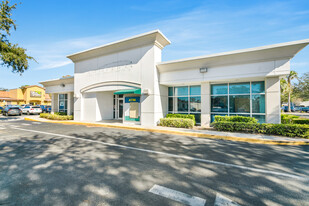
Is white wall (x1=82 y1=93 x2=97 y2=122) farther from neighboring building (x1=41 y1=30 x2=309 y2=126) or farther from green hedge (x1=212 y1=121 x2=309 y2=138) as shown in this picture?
green hedge (x1=212 y1=121 x2=309 y2=138)

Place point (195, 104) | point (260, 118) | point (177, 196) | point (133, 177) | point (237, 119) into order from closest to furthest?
point (177, 196) < point (133, 177) < point (237, 119) < point (260, 118) < point (195, 104)

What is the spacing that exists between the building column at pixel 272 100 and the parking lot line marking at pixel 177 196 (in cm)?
1011

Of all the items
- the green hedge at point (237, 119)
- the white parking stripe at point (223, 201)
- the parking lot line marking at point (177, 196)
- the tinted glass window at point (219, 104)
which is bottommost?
the white parking stripe at point (223, 201)

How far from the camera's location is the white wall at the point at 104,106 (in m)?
16.0

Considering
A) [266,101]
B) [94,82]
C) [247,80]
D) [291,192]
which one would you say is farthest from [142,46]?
[291,192]

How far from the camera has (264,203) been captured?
2.81 meters

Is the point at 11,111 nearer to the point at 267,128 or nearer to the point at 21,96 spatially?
the point at 21,96

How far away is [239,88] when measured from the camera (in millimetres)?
11648

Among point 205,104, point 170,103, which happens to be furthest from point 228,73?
point 170,103

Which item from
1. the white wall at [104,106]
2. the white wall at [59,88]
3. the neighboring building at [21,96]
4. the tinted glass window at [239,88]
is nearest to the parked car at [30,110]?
the white wall at [59,88]

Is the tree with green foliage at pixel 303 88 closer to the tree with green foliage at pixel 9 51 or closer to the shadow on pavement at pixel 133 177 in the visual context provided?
the shadow on pavement at pixel 133 177

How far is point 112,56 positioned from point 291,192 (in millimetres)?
14629

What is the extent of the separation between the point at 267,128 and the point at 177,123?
18.3ft

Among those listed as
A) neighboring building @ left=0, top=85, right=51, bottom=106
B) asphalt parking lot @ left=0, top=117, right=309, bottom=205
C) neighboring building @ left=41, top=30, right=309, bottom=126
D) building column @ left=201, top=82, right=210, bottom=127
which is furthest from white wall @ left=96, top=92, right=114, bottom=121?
neighboring building @ left=0, top=85, right=51, bottom=106
